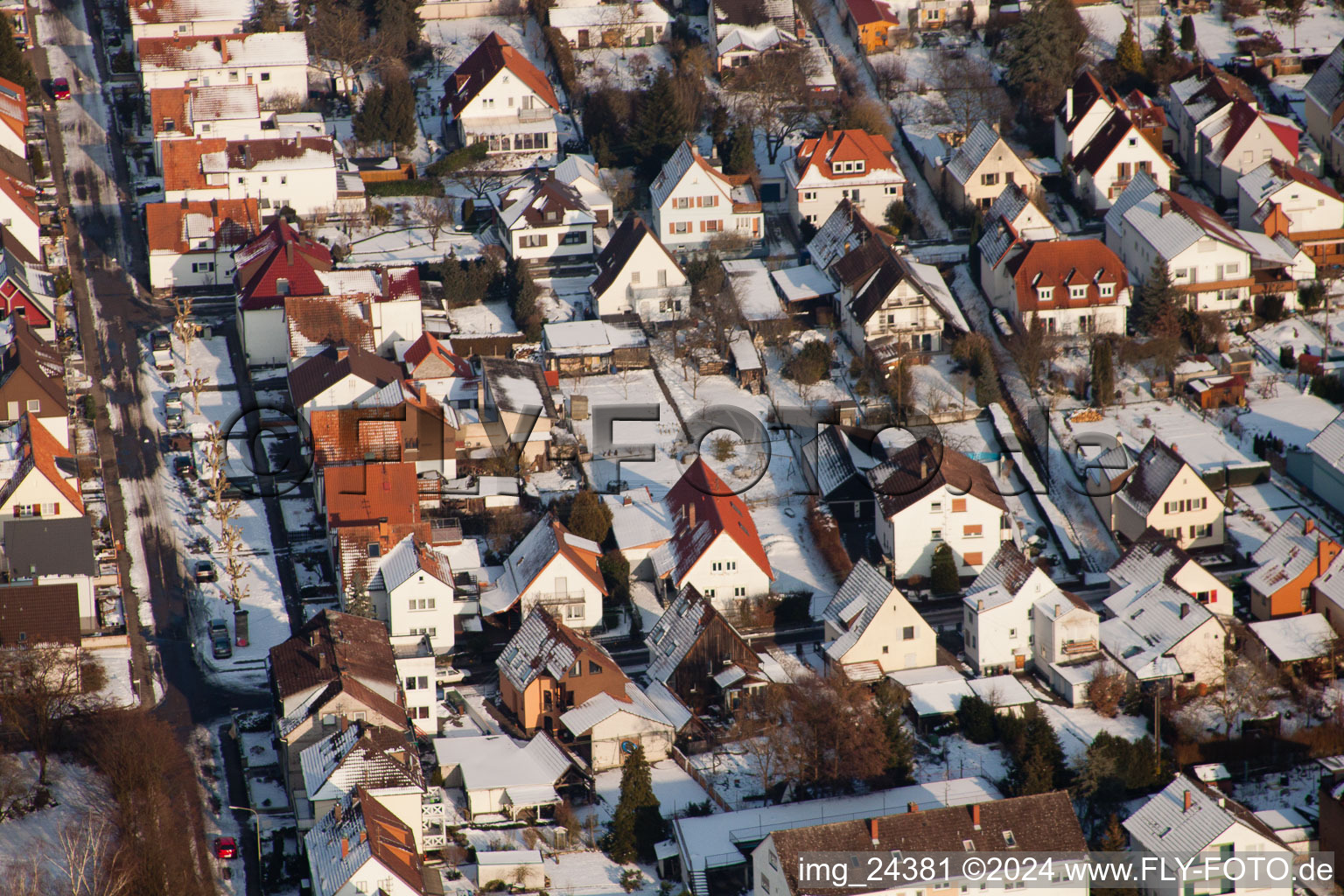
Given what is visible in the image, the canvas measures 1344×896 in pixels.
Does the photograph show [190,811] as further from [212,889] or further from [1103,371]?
[1103,371]

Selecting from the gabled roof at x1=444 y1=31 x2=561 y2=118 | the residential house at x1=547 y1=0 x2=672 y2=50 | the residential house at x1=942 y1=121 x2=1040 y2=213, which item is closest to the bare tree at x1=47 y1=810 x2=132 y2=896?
the gabled roof at x1=444 y1=31 x2=561 y2=118

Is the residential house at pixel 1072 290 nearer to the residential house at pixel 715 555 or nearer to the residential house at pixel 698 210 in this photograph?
the residential house at pixel 698 210

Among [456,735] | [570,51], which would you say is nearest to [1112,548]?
[456,735]

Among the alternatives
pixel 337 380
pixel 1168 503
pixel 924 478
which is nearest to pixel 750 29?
pixel 337 380

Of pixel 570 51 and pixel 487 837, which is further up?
pixel 570 51

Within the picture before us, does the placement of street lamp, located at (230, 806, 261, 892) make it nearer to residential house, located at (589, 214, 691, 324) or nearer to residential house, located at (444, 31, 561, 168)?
residential house, located at (589, 214, 691, 324)

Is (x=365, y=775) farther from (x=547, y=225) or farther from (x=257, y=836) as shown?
(x=547, y=225)
